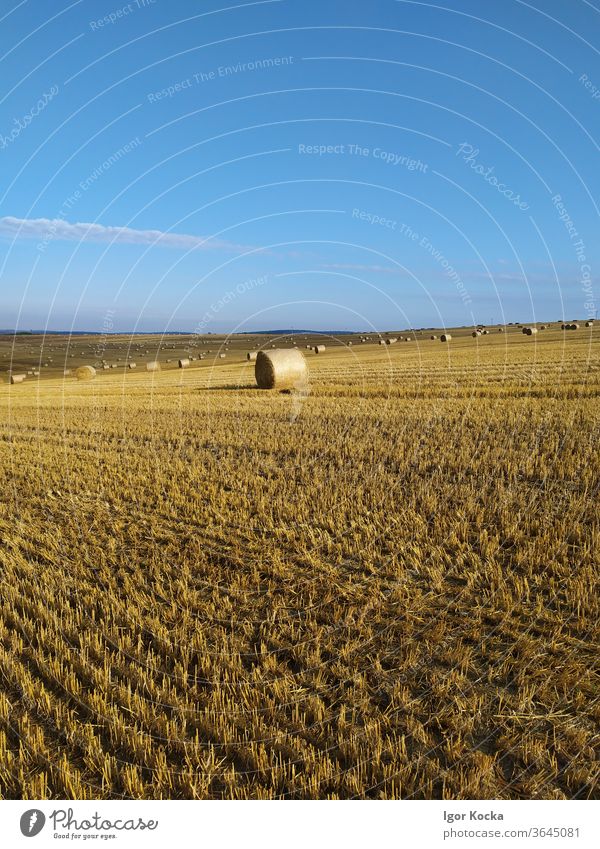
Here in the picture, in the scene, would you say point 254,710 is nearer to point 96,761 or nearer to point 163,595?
point 96,761

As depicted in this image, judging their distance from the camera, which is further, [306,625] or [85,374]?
[85,374]

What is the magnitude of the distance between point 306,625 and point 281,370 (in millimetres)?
21156

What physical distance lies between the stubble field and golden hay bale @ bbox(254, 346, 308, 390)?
1396 centimetres

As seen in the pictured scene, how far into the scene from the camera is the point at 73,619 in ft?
17.7

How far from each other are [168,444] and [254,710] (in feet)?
35.7

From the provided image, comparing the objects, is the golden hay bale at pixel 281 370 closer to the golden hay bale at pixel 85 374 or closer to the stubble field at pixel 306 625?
the stubble field at pixel 306 625

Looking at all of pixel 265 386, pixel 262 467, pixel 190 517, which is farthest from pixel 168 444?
pixel 265 386
